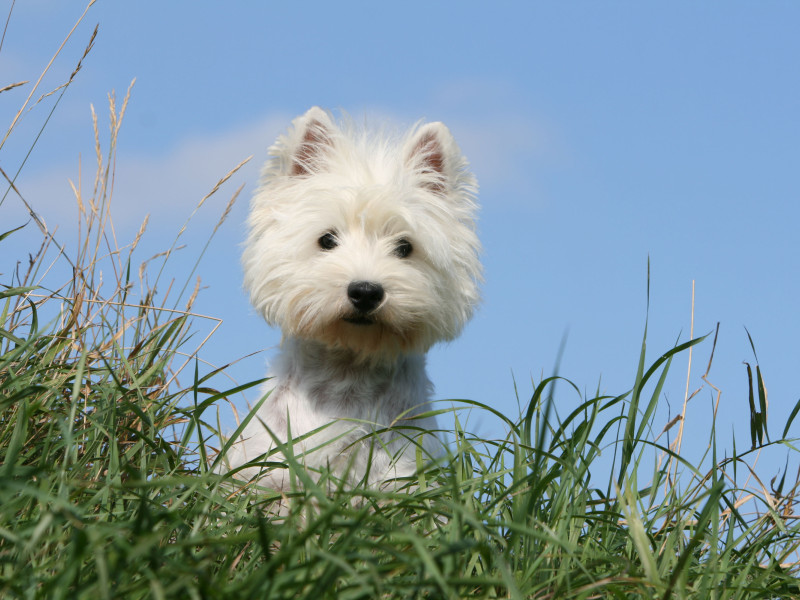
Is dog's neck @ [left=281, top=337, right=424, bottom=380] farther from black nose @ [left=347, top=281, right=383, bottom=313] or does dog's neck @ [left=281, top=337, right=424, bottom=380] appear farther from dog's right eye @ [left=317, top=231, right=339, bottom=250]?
dog's right eye @ [left=317, top=231, right=339, bottom=250]

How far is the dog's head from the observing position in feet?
13.7

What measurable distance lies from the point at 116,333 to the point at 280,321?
936 mm

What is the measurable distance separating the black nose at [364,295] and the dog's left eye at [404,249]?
47 cm

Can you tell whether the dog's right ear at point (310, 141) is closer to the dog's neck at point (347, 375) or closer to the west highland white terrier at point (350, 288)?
the west highland white terrier at point (350, 288)

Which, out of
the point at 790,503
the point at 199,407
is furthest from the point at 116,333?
the point at 790,503

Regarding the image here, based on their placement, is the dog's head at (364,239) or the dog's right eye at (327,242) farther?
the dog's right eye at (327,242)

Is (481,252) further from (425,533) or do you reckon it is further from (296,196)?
(425,533)

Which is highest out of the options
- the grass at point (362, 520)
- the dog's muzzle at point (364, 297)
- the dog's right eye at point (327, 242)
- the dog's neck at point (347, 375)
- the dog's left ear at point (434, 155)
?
the dog's left ear at point (434, 155)

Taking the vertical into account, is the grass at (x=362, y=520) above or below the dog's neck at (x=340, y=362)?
below

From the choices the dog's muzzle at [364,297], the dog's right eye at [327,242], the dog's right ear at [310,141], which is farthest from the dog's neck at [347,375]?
the dog's right ear at [310,141]

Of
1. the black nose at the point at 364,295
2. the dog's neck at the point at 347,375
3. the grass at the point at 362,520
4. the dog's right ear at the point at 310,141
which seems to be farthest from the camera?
the dog's right ear at the point at 310,141

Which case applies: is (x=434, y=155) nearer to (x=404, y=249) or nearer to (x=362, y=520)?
(x=404, y=249)

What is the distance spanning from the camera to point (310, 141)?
505 cm

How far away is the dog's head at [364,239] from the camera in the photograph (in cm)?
419
